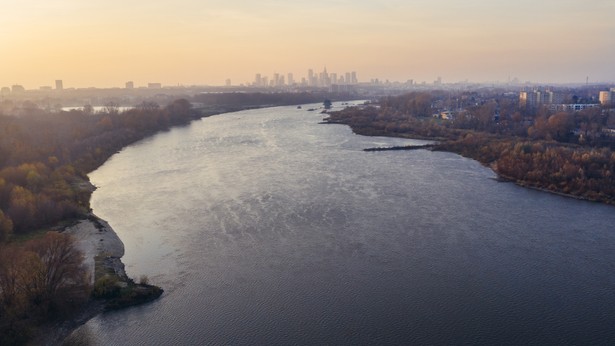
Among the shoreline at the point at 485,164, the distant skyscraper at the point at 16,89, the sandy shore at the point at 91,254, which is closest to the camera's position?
the sandy shore at the point at 91,254

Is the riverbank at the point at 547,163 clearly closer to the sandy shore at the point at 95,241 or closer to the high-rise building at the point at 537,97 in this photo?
the sandy shore at the point at 95,241

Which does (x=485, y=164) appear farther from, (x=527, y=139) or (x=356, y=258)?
(x=356, y=258)

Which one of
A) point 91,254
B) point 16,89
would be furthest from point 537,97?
point 16,89

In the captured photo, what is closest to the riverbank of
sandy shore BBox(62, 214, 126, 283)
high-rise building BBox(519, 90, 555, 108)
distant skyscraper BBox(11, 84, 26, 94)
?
sandy shore BBox(62, 214, 126, 283)

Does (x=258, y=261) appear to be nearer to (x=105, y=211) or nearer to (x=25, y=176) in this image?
(x=105, y=211)

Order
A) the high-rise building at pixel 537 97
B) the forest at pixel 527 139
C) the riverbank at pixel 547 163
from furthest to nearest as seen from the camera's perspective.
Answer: the high-rise building at pixel 537 97 → the forest at pixel 527 139 → the riverbank at pixel 547 163

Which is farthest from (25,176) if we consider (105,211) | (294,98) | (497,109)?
(294,98)

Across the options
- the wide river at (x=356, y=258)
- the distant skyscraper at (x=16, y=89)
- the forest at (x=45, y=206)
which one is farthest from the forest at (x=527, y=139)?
the distant skyscraper at (x=16, y=89)
